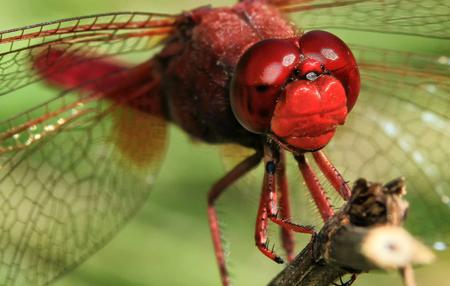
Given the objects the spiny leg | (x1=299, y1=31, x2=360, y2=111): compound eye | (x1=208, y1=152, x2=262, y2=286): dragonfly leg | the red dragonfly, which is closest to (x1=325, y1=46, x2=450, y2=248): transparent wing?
the red dragonfly

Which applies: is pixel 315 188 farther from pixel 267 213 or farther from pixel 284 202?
pixel 284 202

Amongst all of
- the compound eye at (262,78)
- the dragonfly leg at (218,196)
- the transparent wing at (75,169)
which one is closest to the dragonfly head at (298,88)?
the compound eye at (262,78)

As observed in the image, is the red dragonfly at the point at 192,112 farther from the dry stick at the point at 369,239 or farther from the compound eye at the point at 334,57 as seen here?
the dry stick at the point at 369,239

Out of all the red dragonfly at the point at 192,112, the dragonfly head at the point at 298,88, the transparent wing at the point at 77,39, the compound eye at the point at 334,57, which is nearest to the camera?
the dragonfly head at the point at 298,88

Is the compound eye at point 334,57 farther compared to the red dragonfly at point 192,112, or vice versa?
the red dragonfly at point 192,112

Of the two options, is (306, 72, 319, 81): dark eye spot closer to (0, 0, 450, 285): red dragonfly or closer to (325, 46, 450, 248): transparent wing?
(0, 0, 450, 285): red dragonfly

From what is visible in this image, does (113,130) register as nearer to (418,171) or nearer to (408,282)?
(418,171)

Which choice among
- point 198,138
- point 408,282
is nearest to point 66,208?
point 198,138
